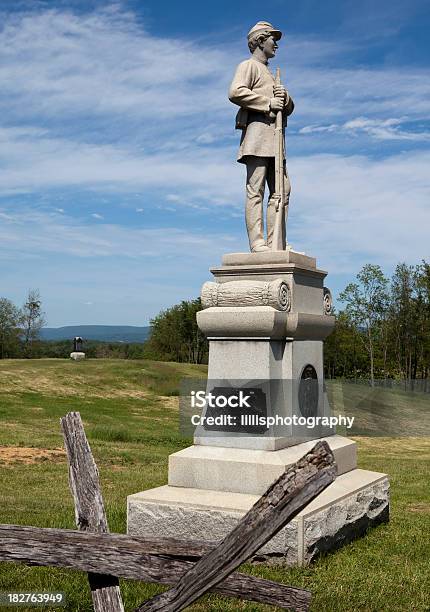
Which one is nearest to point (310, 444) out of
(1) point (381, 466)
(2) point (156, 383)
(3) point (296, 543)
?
(3) point (296, 543)

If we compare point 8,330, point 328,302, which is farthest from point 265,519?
point 8,330

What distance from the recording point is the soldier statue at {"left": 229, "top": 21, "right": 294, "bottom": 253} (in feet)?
27.6

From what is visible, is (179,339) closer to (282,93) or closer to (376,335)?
(376,335)

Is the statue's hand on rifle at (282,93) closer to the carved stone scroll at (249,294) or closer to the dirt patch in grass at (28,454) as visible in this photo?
the carved stone scroll at (249,294)

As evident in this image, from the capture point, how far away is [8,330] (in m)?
69.9

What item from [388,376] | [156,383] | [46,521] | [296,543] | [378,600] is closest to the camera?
[378,600]

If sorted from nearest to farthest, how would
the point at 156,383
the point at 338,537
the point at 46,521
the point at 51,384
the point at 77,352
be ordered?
the point at 338,537 < the point at 46,521 < the point at 51,384 < the point at 156,383 < the point at 77,352

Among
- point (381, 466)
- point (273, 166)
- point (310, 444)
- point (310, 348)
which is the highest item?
point (273, 166)

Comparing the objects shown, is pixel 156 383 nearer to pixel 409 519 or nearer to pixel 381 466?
pixel 381 466

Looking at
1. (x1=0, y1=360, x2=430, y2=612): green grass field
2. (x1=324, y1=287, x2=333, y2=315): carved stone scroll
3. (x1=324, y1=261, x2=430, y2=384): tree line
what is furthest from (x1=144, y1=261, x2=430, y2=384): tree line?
(x1=324, y1=287, x2=333, y2=315): carved stone scroll

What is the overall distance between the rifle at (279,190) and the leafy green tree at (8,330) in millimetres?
63275

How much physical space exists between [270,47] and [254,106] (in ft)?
2.91

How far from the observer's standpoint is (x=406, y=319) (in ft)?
160

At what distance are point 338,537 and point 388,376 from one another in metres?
47.5
